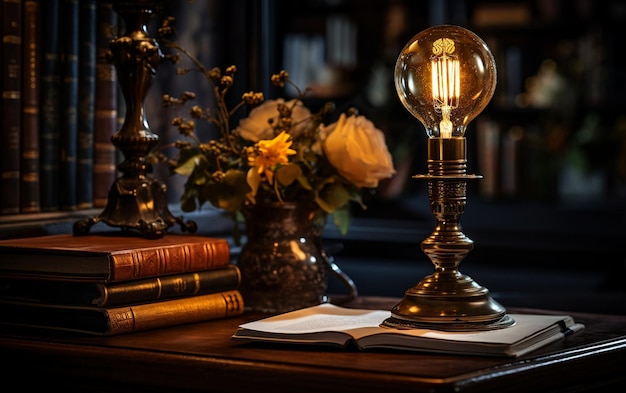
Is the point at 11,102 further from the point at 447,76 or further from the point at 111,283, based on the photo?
the point at 447,76

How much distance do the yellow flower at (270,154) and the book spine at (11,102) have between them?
1.12 ft

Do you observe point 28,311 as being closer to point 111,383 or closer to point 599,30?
point 111,383

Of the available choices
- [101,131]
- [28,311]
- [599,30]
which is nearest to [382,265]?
[599,30]

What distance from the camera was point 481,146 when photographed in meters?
4.48

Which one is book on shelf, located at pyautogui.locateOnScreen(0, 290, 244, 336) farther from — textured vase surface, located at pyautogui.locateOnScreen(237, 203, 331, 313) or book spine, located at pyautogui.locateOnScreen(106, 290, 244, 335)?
textured vase surface, located at pyautogui.locateOnScreen(237, 203, 331, 313)

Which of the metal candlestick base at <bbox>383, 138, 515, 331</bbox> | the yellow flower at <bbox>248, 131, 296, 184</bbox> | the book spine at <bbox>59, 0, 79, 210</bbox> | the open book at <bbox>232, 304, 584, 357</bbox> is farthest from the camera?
the book spine at <bbox>59, 0, 79, 210</bbox>

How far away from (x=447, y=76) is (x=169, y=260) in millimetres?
424

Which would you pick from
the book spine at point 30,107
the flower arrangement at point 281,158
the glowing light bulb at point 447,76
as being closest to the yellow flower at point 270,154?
the flower arrangement at point 281,158

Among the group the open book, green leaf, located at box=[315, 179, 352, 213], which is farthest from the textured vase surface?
the open book

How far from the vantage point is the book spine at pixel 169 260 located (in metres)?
1.38

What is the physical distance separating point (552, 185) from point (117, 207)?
299 cm

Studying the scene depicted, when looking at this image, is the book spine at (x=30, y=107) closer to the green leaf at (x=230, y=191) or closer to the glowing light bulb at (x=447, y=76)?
the green leaf at (x=230, y=191)

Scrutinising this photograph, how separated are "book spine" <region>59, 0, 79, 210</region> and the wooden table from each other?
1.19ft

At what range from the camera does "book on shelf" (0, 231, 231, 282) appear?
1.37m
